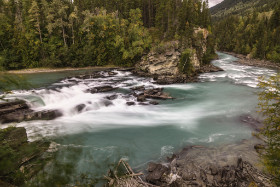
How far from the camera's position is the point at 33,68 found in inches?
1410

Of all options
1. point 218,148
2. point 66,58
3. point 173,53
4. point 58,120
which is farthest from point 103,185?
point 66,58

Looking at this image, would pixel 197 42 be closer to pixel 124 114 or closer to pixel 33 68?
pixel 124 114

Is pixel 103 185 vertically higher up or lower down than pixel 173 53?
lower down

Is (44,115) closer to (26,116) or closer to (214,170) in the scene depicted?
(26,116)

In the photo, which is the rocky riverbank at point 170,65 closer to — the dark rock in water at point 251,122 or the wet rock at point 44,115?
the dark rock in water at point 251,122

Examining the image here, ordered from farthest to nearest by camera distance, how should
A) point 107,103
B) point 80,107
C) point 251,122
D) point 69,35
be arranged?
point 69,35 < point 107,103 < point 80,107 < point 251,122

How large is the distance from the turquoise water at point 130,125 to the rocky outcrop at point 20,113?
2.42ft

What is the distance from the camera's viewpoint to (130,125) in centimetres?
1460

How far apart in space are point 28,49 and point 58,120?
31199 millimetres

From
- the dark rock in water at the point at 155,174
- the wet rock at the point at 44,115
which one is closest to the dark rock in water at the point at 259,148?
the dark rock in water at the point at 155,174

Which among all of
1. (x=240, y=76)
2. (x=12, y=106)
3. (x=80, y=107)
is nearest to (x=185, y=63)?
(x=240, y=76)

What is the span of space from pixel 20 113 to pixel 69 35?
3424 centimetres

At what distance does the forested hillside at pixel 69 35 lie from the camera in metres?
35.4

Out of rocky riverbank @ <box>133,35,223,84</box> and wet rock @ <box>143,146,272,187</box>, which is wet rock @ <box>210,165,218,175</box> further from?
rocky riverbank @ <box>133,35,223,84</box>
